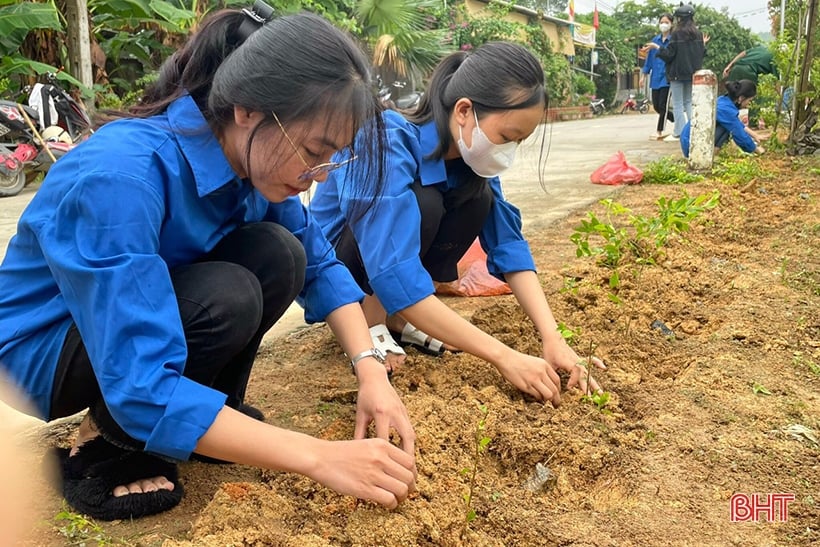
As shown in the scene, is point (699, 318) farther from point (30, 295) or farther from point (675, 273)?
point (30, 295)

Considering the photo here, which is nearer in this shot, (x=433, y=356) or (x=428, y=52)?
(x=433, y=356)

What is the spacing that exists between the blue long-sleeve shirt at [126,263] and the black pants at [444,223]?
834 millimetres

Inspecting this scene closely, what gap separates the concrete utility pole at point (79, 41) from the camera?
7.78 m

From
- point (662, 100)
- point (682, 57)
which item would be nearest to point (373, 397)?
point (682, 57)

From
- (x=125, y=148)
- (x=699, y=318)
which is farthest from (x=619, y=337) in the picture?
(x=125, y=148)

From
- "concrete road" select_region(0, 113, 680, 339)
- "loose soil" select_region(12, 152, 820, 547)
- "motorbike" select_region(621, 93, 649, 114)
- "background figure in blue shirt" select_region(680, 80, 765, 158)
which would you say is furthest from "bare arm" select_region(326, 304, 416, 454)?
"motorbike" select_region(621, 93, 649, 114)

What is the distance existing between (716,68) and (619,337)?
31813mm

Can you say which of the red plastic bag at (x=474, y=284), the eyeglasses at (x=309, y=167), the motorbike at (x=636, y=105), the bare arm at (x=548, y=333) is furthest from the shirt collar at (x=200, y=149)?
the motorbike at (x=636, y=105)

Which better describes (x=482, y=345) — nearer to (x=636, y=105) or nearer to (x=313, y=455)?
(x=313, y=455)

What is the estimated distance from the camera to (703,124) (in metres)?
6.42

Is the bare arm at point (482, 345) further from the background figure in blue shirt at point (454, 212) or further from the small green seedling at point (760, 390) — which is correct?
the small green seedling at point (760, 390)

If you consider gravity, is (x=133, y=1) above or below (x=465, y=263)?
above

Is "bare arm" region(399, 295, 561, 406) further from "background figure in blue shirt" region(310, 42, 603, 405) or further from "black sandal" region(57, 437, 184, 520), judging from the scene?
"black sandal" region(57, 437, 184, 520)

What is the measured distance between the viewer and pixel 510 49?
87.4 inches
